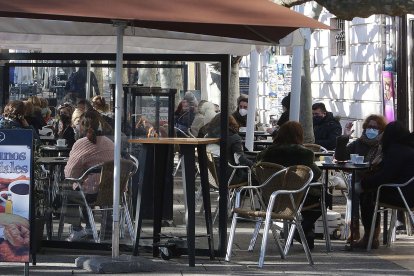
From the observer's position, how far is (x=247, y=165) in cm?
1319

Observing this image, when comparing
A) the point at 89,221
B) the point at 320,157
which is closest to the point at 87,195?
the point at 89,221

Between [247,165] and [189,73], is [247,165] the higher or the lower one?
the lower one

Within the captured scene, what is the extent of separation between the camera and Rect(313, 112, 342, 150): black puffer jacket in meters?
17.5

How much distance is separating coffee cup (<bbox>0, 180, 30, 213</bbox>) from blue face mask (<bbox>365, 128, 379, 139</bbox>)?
201 inches

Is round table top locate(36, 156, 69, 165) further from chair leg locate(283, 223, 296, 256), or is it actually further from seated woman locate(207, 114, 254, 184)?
chair leg locate(283, 223, 296, 256)

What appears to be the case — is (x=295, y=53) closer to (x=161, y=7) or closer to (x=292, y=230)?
(x=292, y=230)

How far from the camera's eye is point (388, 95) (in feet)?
67.4

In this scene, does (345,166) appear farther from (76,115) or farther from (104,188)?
(76,115)

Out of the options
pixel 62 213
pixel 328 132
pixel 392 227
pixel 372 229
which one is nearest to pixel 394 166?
pixel 372 229

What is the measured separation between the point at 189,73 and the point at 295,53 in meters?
4.77

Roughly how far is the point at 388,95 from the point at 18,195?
12288mm

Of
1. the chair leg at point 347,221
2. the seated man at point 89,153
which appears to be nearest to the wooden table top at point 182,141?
the seated man at point 89,153

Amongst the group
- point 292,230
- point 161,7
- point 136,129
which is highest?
point 161,7

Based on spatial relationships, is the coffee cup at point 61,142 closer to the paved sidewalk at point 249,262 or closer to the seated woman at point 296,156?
the paved sidewalk at point 249,262
